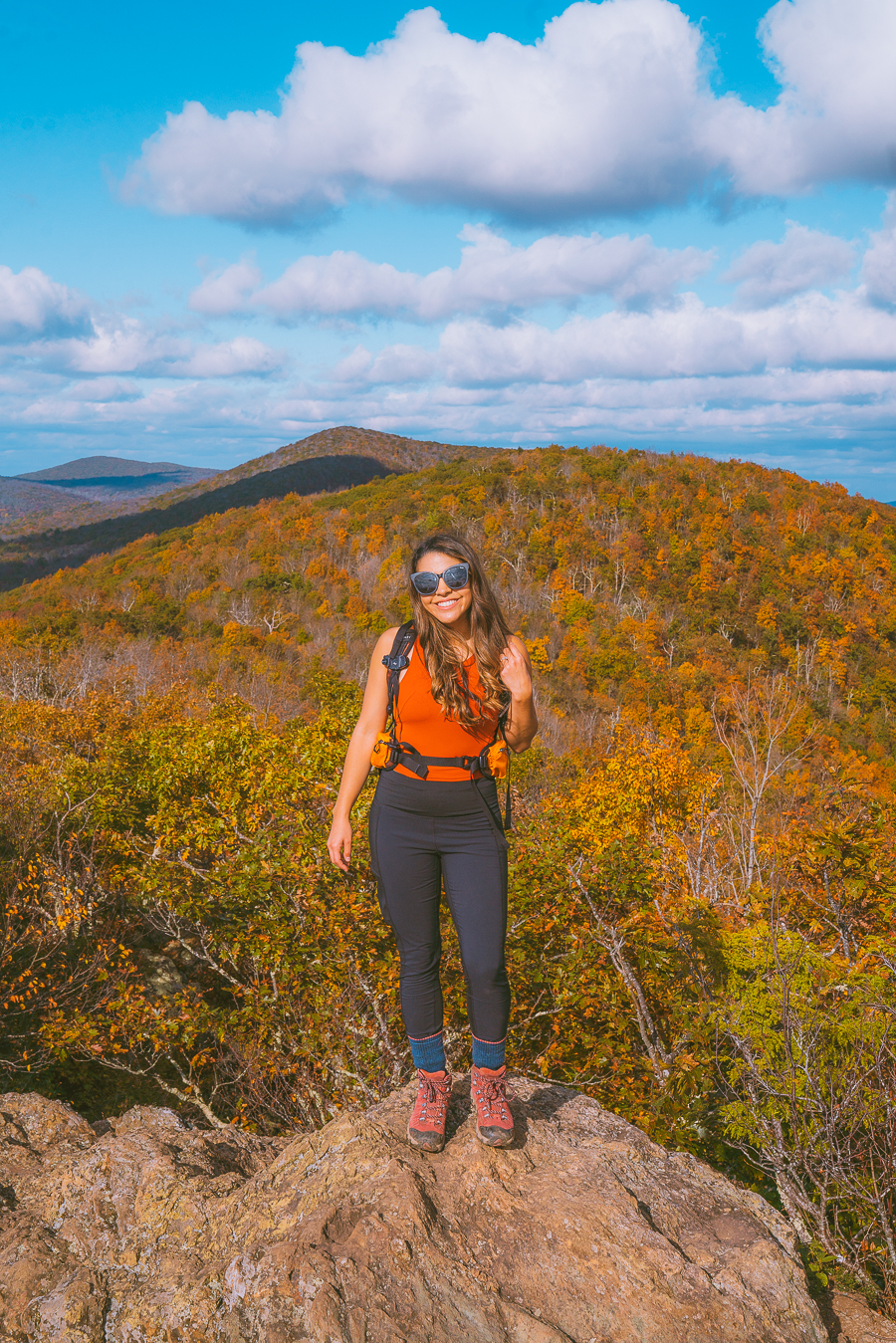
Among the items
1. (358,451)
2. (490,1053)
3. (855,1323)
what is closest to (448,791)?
(490,1053)

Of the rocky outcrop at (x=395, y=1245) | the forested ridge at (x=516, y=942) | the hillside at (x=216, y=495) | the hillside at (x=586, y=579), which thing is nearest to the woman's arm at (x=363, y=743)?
the rocky outcrop at (x=395, y=1245)

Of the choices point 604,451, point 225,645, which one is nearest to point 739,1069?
point 225,645

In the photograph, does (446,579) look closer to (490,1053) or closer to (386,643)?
(386,643)

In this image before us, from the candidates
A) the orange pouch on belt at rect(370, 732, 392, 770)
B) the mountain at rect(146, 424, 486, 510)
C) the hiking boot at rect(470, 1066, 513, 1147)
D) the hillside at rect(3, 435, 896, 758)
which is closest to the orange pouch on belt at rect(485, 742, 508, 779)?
the orange pouch on belt at rect(370, 732, 392, 770)

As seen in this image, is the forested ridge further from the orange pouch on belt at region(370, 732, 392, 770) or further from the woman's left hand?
the orange pouch on belt at region(370, 732, 392, 770)

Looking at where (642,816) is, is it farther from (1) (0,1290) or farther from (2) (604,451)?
(2) (604,451)

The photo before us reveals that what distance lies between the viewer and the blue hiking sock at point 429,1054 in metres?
2.80

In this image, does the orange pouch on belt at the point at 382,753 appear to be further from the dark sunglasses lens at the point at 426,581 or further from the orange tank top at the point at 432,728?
the dark sunglasses lens at the point at 426,581

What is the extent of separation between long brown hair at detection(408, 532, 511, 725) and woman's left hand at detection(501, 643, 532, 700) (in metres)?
0.03

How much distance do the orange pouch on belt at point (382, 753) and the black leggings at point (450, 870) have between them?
4cm

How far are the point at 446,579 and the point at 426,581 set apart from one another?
0.07 m

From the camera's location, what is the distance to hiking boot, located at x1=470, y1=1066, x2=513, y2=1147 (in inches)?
105

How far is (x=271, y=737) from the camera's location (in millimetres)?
9867

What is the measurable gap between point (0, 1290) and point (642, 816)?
11.9m
